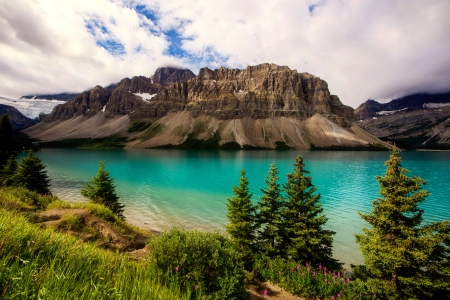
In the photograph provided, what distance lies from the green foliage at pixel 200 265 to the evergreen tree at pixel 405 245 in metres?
7.91

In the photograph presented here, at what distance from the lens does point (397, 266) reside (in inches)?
414

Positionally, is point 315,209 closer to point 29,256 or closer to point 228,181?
point 29,256

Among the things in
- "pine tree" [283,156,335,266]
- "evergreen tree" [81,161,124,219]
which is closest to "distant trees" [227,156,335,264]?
"pine tree" [283,156,335,266]

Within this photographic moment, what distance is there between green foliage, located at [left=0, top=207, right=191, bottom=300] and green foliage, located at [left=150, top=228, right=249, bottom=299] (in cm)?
327

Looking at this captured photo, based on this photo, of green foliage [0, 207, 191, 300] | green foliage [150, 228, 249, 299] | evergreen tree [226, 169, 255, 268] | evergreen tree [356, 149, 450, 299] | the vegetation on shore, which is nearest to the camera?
green foliage [0, 207, 191, 300]

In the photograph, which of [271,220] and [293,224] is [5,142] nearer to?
[271,220]

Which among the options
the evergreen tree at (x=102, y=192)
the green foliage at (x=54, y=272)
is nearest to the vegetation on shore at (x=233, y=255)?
the green foliage at (x=54, y=272)

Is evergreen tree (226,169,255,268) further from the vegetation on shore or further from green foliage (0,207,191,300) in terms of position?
green foliage (0,207,191,300)

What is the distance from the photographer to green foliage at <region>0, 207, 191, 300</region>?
2.83 meters

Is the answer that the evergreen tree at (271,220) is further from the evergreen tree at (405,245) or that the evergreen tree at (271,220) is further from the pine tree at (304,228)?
the evergreen tree at (405,245)

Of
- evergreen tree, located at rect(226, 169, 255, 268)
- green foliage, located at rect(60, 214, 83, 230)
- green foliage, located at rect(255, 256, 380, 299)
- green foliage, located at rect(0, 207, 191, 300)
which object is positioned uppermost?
green foliage, located at rect(0, 207, 191, 300)

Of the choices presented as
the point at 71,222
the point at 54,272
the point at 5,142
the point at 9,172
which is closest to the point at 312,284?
the point at 54,272

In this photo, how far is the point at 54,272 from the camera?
3322mm

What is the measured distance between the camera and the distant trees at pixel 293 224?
16.0 metres
